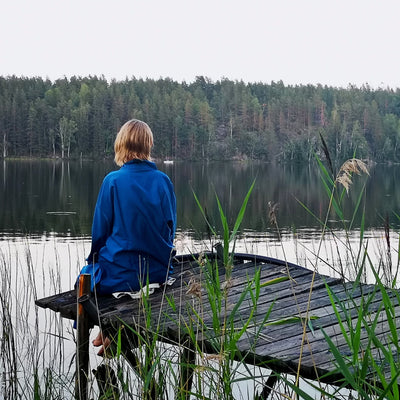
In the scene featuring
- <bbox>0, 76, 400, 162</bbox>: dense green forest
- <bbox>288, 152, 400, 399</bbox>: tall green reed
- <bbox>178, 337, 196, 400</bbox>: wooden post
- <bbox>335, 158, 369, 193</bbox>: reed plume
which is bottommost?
<bbox>178, 337, 196, 400</bbox>: wooden post

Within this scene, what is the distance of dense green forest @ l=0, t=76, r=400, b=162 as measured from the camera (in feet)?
307

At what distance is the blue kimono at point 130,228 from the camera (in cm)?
400

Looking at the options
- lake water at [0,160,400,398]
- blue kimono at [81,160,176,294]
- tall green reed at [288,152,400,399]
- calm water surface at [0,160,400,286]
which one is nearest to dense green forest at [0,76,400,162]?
calm water surface at [0,160,400,286]

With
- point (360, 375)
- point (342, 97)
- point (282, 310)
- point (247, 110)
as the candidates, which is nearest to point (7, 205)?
point (282, 310)

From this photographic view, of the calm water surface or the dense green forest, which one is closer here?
the calm water surface

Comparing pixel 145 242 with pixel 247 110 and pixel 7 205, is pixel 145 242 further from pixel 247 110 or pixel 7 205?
pixel 247 110

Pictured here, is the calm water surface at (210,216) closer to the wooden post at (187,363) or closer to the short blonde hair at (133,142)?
the short blonde hair at (133,142)

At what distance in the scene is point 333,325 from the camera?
321cm

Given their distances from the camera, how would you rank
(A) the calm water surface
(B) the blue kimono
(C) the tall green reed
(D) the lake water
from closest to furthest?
(C) the tall green reed < (B) the blue kimono < (D) the lake water < (A) the calm water surface

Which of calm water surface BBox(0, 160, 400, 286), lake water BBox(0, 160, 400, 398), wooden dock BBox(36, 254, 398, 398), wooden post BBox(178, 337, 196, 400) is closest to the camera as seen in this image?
wooden post BBox(178, 337, 196, 400)

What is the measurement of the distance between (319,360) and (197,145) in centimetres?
9847

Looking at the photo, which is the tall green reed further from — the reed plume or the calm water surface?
the calm water surface

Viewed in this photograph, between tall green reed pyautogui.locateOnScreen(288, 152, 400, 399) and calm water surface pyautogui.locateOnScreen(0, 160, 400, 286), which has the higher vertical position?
tall green reed pyautogui.locateOnScreen(288, 152, 400, 399)

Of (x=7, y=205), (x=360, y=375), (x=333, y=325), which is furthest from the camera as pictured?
(x=7, y=205)
